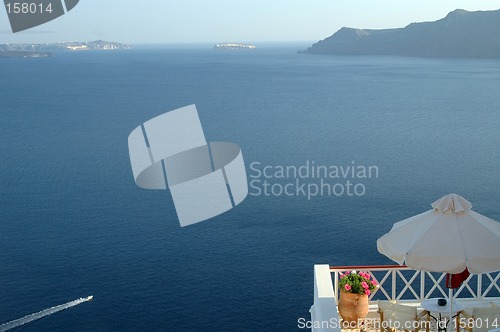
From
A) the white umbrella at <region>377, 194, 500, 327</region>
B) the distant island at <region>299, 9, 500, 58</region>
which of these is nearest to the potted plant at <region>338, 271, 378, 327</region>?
the white umbrella at <region>377, 194, 500, 327</region>

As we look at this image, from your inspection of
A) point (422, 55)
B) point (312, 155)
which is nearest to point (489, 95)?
point (312, 155)

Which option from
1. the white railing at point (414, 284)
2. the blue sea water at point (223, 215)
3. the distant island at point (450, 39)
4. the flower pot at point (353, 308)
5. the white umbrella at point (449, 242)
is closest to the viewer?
the white umbrella at point (449, 242)

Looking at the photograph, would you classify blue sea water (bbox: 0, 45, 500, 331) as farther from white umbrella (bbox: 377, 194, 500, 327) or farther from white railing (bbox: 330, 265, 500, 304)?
white umbrella (bbox: 377, 194, 500, 327)

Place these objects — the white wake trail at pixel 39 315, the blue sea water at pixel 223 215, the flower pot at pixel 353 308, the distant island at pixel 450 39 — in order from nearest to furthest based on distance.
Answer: the flower pot at pixel 353 308 < the white wake trail at pixel 39 315 < the blue sea water at pixel 223 215 < the distant island at pixel 450 39

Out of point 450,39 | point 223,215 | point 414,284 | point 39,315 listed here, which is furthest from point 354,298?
point 450,39

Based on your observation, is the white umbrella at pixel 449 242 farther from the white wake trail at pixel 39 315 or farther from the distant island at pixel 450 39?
the distant island at pixel 450 39

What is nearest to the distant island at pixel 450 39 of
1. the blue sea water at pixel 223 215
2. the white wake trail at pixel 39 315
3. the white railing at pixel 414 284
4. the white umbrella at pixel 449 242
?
the blue sea water at pixel 223 215

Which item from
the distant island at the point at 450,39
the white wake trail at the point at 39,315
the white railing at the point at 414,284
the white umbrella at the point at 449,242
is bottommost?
the distant island at the point at 450,39
